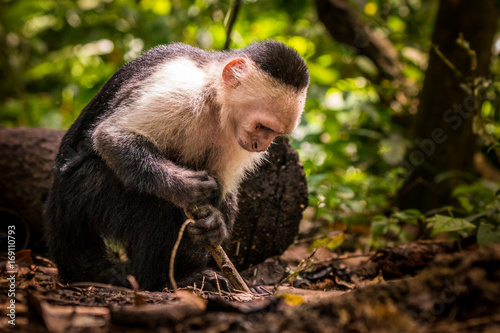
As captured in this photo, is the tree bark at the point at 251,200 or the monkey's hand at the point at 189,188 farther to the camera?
the tree bark at the point at 251,200

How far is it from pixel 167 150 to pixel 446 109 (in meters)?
3.29

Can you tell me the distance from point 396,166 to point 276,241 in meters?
2.05

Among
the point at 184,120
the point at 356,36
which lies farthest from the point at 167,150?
the point at 356,36

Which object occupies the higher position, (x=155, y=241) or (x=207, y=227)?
(x=207, y=227)

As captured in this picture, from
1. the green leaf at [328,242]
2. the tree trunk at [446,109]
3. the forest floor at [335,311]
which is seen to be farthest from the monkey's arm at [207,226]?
the tree trunk at [446,109]

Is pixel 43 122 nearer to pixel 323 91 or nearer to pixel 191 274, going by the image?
pixel 323 91

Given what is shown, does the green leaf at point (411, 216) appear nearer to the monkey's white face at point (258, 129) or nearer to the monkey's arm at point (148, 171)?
the monkey's white face at point (258, 129)

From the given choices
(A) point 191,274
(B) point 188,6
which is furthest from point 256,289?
(B) point 188,6

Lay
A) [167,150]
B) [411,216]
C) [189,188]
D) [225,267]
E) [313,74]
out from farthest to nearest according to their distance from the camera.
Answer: [313,74], [411,216], [167,150], [225,267], [189,188]

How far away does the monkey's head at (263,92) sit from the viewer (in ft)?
8.33

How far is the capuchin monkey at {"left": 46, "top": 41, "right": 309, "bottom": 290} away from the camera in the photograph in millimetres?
2439

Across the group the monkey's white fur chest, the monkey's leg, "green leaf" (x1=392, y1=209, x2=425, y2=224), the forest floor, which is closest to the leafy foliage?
"green leaf" (x1=392, y1=209, x2=425, y2=224)

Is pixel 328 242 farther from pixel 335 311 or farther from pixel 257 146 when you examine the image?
pixel 335 311

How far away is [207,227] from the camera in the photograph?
2428mm
